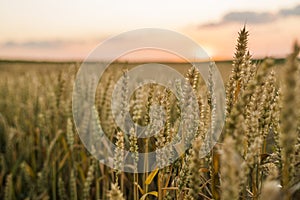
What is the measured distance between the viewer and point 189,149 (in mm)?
1158

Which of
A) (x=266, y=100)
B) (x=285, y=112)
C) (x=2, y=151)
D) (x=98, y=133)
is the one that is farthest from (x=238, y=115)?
(x=2, y=151)

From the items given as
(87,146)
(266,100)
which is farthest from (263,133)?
(87,146)

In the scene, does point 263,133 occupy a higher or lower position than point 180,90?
lower

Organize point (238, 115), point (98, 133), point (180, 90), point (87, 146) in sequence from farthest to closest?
point (87, 146)
point (98, 133)
point (180, 90)
point (238, 115)

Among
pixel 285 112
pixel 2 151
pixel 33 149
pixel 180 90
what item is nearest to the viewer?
pixel 285 112

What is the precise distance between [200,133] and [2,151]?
2.71 m

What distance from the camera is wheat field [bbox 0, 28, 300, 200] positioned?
72cm

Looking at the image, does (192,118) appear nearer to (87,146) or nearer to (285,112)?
(285,112)

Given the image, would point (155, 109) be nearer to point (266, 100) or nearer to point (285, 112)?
point (266, 100)

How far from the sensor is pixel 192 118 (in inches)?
47.2

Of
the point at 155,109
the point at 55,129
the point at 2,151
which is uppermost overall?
the point at 155,109

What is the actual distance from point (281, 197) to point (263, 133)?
1.22 ft

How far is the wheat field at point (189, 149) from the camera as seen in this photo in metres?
0.72

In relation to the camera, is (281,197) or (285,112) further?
(281,197)
